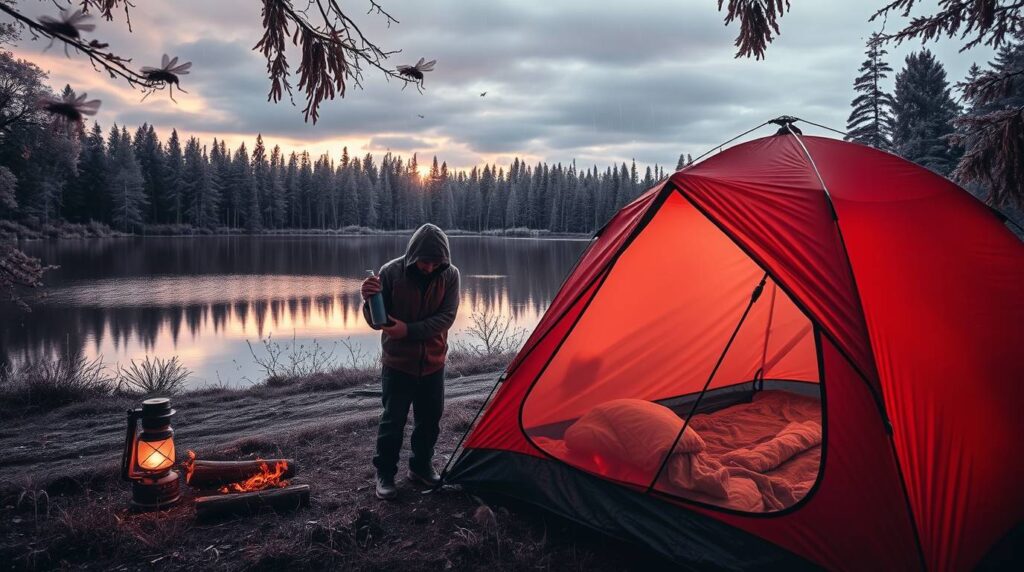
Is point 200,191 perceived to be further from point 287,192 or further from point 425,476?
point 425,476

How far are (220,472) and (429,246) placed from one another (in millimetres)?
2233

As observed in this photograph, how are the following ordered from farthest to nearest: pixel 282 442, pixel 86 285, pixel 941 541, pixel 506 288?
pixel 506 288, pixel 86 285, pixel 282 442, pixel 941 541

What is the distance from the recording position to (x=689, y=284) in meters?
5.35

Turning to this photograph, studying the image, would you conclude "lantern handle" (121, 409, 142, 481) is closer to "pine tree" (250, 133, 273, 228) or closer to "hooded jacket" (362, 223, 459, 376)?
"hooded jacket" (362, 223, 459, 376)

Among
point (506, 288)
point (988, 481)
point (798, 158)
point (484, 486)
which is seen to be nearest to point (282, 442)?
point (484, 486)

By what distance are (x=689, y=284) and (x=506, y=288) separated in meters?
19.2

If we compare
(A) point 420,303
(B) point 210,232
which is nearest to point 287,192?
(B) point 210,232

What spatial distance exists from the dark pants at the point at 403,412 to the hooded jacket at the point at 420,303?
9 centimetres

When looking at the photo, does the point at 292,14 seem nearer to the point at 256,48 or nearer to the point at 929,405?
the point at 256,48

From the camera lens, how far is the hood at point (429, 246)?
3994mm

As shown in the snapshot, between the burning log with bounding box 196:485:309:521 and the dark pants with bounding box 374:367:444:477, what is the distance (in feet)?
1.78

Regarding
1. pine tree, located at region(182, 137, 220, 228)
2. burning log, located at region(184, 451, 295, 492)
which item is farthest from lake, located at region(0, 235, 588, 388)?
pine tree, located at region(182, 137, 220, 228)

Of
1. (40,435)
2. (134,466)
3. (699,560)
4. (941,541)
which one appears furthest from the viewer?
(40,435)

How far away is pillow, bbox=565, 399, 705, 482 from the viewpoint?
3693 millimetres
